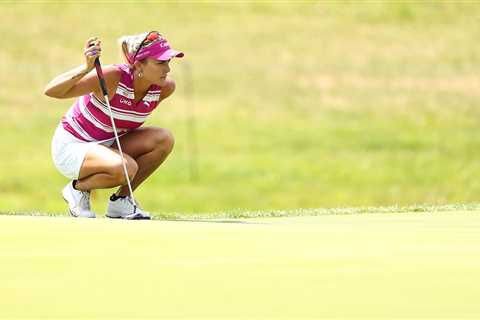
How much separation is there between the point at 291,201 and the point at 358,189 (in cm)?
285

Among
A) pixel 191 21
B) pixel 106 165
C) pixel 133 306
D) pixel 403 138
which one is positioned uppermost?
pixel 133 306

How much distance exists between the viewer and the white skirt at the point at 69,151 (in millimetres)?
8734

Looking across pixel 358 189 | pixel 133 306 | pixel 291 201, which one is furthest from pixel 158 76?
pixel 358 189

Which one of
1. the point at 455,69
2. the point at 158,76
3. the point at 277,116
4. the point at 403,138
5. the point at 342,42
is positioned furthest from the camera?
the point at 342,42

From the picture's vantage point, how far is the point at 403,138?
36.8 metres

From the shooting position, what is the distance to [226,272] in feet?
18.9

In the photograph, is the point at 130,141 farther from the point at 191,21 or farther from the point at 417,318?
the point at 191,21

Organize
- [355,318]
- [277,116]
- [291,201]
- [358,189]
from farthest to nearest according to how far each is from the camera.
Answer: [277,116] < [358,189] < [291,201] < [355,318]

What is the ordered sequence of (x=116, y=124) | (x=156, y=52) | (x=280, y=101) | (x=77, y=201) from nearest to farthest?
(x=156, y=52)
(x=116, y=124)
(x=77, y=201)
(x=280, y=101)

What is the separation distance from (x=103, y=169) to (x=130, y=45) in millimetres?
720

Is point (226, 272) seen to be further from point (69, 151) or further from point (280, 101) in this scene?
point (280, 101)

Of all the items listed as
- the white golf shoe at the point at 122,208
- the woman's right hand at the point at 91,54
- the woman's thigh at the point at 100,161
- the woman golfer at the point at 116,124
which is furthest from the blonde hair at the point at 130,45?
the white golf shoe at the point at 122,208

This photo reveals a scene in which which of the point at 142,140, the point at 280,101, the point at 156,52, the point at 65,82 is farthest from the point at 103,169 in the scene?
the point at 280,101

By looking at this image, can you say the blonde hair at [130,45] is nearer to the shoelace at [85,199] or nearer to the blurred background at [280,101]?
the shoelace at [85,199]
